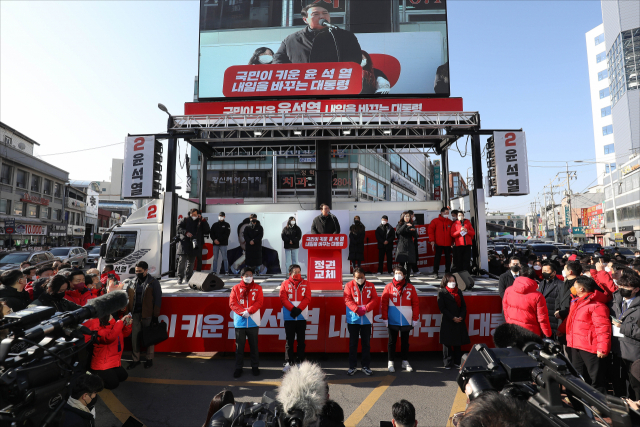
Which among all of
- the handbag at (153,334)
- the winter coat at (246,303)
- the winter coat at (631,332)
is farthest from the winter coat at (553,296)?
the handbag at (153,334)

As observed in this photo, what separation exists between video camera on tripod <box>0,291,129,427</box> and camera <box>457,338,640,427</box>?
2.15 metres

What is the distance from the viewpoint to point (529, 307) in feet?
16.4

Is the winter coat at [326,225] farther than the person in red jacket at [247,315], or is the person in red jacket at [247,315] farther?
the winter coat at [326,225]

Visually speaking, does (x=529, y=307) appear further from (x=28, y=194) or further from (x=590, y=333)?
(x=28, y=194)

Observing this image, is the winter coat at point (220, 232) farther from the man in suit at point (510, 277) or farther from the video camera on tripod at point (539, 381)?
the video camera on tripod at point (539, 381)

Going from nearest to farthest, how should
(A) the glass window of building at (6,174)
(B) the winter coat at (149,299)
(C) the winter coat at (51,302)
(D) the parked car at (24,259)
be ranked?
(C) the winter coat at (51,302)
(B) the winter coat at (149,299)
(D) the parked car at (24,259)
(A) the glass window of building at (6,174)

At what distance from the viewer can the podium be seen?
736 cm

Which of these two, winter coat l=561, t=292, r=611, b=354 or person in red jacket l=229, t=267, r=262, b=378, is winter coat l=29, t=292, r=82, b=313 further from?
winter coat l=561, t=292, r=611, b=354

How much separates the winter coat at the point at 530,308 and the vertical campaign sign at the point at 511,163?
21.1 ft

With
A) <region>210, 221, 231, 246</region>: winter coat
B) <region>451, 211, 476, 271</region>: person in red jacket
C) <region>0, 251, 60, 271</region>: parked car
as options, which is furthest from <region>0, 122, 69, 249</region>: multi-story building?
<region>451, 211, 476, 271</region>: person in red jacket

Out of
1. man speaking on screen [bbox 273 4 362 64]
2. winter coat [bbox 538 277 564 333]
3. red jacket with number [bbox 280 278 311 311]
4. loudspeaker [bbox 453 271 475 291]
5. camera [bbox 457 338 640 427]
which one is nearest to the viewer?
camera [bbox 457 338 640 427]

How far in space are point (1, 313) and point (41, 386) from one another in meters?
3.25

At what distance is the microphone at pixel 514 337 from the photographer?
83.4 inches

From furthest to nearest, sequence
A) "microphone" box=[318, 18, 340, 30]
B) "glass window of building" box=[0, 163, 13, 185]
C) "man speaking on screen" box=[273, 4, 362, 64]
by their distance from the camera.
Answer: "glass window of building" box=[0, 163, 13, 185]
"microphone" box=[318, 18, 340, 30]
"man speaking on screen" box=[273, 4, 362, 64]
